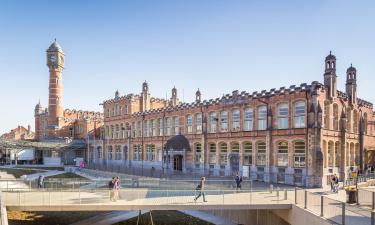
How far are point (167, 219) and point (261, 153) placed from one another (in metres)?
13.4

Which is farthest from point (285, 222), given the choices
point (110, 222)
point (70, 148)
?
point (70, 148)

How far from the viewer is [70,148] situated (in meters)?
A: 68.8

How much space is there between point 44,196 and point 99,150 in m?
45.0

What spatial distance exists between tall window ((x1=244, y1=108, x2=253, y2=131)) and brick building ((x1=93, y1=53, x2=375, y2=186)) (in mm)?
109

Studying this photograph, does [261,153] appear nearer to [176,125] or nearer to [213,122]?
[213,122]

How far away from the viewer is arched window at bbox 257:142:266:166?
3438cm

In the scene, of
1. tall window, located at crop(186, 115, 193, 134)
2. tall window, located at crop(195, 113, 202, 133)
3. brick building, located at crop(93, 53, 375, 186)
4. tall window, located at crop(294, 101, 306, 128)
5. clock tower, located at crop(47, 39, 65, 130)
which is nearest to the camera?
brick building, located at crop(93, 53, 375, 186)

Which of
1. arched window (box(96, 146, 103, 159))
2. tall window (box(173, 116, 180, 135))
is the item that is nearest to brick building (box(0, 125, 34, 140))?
arched window (box(96, 146, 103, 159))

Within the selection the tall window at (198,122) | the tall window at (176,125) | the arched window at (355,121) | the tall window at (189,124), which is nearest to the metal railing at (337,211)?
the arched window at (355,121)

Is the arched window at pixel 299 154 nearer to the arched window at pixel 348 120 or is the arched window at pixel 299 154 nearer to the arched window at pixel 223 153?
the arched window at pixel 348 120

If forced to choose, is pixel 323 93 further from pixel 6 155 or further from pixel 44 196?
pixel 6 155

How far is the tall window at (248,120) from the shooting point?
35969mm

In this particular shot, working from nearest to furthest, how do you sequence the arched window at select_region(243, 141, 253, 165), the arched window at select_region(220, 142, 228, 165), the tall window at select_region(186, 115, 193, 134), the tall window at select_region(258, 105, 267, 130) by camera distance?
the tall window at select_region(258, 105, 267, 130), the arched window at select_region(243, 141, 253, 165), the arched window at select_region(220, 142, 228, 165), the tall window at select_region(186, 115, 193, 134)

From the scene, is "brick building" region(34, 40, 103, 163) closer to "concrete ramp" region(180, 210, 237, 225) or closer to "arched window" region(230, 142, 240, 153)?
"arched window" region(230, 142, 240, 153)
